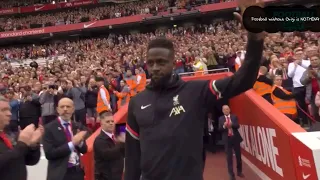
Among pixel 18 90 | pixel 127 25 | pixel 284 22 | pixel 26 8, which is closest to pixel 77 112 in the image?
pixel 18 90

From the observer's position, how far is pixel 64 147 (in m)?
4.14

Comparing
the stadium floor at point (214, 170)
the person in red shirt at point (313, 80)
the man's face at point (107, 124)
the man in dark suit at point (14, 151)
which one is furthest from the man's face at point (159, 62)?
the person in red shirt at point (313, 80)

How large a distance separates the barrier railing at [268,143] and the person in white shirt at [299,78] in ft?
2.61

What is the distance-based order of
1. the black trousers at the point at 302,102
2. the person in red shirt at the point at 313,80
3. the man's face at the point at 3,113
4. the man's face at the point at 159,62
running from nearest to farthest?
1. the man's face at the point at 159,62
2. the man's face at the point at 3,113
3. the person in red shirt at the point at 313,80
4. the black trousers at the point at 302,102

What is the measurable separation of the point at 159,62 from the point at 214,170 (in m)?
6.51

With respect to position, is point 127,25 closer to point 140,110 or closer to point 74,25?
point 74,25

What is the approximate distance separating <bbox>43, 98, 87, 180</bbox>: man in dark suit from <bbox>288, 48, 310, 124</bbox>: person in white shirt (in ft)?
15.0

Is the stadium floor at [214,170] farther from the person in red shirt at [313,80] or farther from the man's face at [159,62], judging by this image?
the man's face at [159,62]

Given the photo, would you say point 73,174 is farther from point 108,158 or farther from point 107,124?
point 107,124

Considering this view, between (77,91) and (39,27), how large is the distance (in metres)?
28.3

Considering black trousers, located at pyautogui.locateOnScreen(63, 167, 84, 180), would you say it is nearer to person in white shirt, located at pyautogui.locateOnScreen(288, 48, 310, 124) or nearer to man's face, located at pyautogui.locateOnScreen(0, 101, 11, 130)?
man's face, located at pyautogui.locateOnScreen(0, 101, 11, 130)

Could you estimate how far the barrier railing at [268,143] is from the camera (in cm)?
435

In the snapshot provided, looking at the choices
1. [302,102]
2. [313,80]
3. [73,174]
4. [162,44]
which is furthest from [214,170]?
[162,44]

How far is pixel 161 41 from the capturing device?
2410 mm
